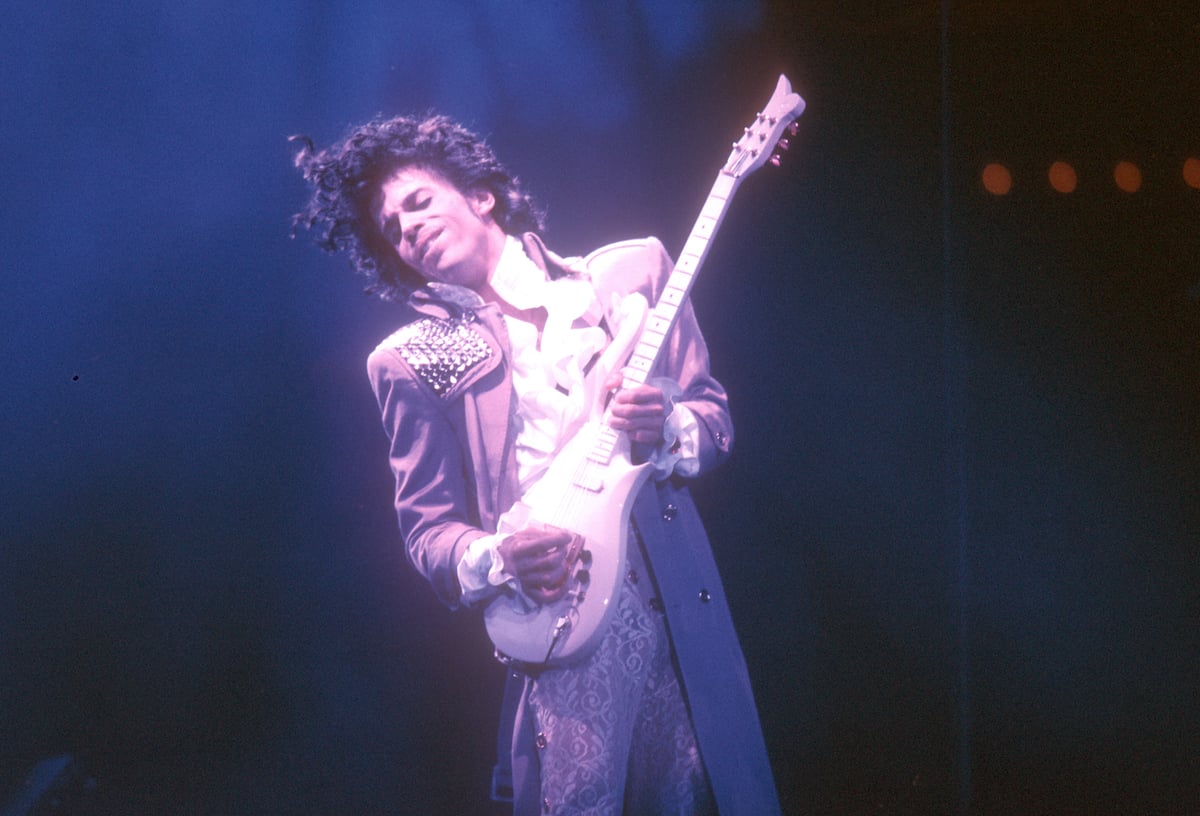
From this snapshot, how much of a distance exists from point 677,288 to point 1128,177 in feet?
4.88

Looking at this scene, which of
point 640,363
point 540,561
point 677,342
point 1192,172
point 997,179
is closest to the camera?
point 540,561

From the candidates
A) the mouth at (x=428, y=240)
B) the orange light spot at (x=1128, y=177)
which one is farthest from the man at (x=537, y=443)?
the orange light spot at (x=1128, y=177)

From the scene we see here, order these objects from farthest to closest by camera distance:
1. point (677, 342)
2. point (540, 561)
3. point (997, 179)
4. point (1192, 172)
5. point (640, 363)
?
1. point (1192, 172)
2. point (997, 179)
3. point (677, 342)
4. point (640, 363)
5. point (540, 561)

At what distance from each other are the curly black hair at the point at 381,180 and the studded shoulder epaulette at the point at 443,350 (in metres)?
0.13

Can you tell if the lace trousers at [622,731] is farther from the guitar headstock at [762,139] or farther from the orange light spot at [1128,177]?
the orange light spot at [1128,177]

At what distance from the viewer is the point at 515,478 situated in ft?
5.41

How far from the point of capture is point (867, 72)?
2.16 metres

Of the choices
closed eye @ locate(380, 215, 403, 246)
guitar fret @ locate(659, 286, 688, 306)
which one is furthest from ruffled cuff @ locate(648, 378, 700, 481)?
closed eye @ locate(380, 215, 403, 246)

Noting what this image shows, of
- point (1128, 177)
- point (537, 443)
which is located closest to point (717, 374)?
point (537, 443)

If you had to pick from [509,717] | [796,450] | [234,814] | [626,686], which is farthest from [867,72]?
[234,814]

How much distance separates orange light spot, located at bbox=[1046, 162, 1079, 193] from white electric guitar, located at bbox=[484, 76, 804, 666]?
1113 millimetres

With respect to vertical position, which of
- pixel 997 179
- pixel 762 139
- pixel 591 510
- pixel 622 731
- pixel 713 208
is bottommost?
pixel 622 731

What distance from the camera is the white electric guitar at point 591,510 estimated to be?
151 centimetres

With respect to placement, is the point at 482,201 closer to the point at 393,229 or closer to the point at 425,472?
the point at 393,229
